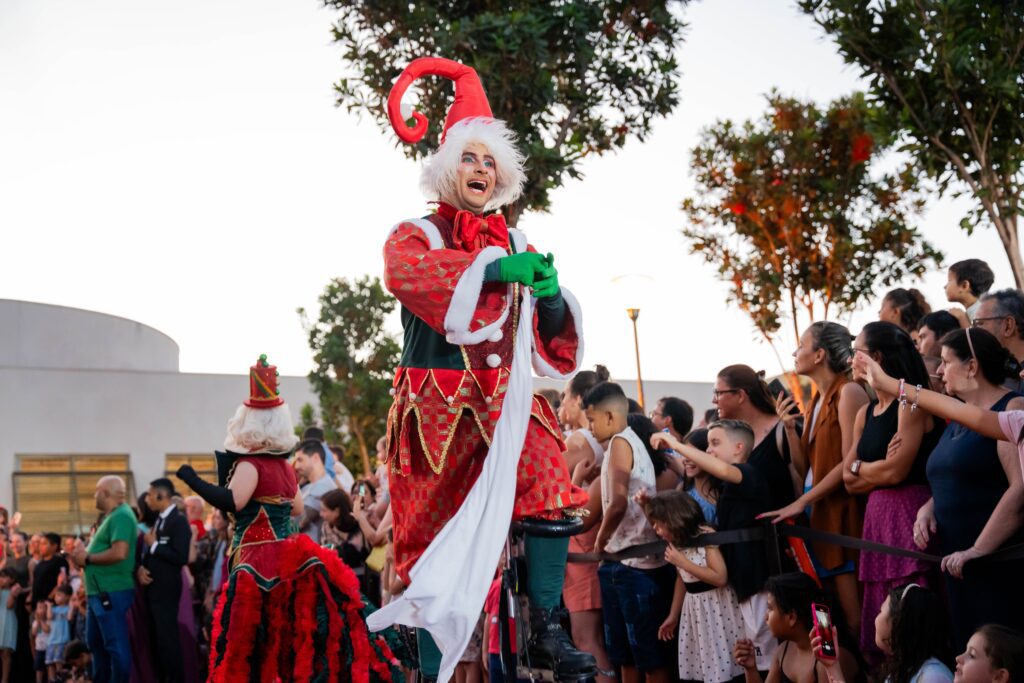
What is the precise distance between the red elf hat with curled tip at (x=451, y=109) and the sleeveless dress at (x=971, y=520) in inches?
86.6

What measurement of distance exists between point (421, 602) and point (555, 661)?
0.45m

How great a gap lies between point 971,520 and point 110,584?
23.1 feet

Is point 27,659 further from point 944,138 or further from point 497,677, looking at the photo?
point 944,138

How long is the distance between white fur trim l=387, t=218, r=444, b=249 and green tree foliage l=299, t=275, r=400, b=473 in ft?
65.5

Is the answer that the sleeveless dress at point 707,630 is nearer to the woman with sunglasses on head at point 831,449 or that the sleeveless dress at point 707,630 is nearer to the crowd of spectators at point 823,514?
the crowd of spectators at point 823,514

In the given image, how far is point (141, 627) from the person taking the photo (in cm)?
897

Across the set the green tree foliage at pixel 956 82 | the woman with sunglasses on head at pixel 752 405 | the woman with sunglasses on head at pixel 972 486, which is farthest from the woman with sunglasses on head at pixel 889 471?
the green tree foliage at pixel 956 82

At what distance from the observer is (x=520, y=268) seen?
3.33 meters

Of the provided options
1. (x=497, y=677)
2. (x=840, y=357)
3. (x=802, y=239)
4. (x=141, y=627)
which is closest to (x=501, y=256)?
(x=497, y=677)

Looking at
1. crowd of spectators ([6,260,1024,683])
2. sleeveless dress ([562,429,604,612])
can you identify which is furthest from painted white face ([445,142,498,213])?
sleeveless dress ([562,429,604,612])

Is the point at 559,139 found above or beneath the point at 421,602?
above

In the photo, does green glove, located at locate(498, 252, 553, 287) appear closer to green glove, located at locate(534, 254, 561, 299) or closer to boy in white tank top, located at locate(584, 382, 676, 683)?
green glove, located at locate(534, 254, 561, 299)

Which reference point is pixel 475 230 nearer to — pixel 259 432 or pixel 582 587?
pixel 582 587

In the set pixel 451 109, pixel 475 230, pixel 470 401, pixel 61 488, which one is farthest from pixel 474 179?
pixel 61 488
